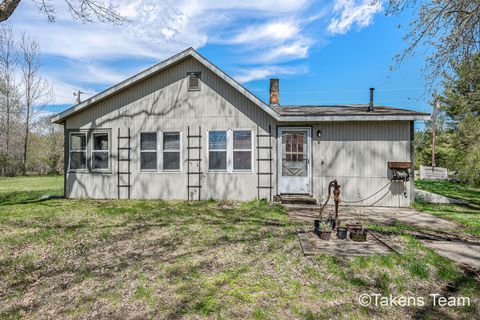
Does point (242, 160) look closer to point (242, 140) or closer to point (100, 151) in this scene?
point (242, 140)

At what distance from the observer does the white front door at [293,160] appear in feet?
29.6

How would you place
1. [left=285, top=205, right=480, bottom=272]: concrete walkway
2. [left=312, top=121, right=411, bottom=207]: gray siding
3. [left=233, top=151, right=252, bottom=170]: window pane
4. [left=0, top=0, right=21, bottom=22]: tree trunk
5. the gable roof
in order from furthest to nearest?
[left=233, top=151, right=252, bottom=170]: window pane
[left=312, top=121, right=411, bottom=207]: gray siding
the gable roof
[left=0, top=0, right=21, bottom=22]: tree trunk
[left=285, top=205, right=480, bottom=272]: concrete walkway

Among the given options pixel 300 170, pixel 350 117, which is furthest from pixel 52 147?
pixel 350 117

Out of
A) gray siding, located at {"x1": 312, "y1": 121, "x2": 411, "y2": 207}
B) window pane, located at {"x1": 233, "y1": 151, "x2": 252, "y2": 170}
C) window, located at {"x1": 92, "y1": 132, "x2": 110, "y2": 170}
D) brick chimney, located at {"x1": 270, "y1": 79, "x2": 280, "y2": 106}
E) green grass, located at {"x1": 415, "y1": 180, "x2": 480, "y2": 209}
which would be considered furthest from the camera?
brick chimney, located at {"x1": 270, "y1": 79, "x2": 280, "y2": 106}

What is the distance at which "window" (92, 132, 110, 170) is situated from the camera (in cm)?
991

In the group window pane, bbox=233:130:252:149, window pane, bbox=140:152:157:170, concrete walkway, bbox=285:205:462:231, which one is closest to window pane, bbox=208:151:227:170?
window pane, bbox=233:130:252:149

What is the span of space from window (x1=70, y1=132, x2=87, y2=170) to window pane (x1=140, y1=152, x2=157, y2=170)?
232 cm

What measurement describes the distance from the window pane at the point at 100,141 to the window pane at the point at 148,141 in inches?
59.1

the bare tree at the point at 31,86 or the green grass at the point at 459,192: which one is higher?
the bare tree at the point at 31,86

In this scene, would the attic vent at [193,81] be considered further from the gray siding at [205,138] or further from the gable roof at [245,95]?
the gable roof at [245,95]

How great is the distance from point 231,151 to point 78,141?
20.0 ft

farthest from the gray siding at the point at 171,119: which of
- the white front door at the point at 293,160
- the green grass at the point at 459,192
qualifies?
the green grass at the point at 459,192

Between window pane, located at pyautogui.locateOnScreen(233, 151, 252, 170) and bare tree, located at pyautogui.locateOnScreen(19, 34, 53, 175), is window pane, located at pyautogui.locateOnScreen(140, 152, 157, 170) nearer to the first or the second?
window pane, located at pyautogui.locateOnScreen(233, 151, 252, 170)

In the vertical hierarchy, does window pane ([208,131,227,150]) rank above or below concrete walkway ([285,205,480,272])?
above
